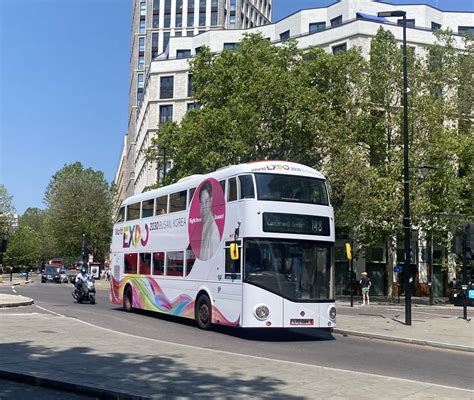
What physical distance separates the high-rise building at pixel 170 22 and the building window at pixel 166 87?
23192mm

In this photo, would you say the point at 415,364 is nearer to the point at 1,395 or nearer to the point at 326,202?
the point at 326,202

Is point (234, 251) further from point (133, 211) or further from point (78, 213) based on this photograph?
point (78, 213)

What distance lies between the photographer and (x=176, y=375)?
8352mm

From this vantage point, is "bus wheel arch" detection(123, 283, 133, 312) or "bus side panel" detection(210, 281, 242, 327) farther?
"bus wheel arch" detection(123, 283, 133, 312)

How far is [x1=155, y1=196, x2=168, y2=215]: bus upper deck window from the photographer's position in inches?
742

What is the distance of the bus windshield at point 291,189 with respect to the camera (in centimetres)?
1413

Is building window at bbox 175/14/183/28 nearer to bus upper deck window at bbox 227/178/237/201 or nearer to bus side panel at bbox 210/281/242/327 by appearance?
bus upper deck window at bbox 227/178/237/201

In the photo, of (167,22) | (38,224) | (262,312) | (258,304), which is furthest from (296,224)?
(38,224)

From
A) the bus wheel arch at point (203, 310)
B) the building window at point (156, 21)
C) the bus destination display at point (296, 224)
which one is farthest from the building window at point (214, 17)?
the bus destination display at point (296, 224)

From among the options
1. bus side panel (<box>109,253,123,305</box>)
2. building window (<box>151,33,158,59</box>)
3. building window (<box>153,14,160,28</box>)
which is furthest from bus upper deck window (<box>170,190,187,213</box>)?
building window (<box>153,14,160,28</box>)

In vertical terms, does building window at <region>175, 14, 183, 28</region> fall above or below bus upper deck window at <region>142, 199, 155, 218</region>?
above

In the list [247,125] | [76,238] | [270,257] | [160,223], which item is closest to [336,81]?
[247,125]

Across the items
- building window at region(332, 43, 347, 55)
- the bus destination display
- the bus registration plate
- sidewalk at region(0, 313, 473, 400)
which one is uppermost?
building window at region(332, 43, 347, 55)

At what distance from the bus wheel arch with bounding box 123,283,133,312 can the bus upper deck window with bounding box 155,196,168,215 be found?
362 centimetres
